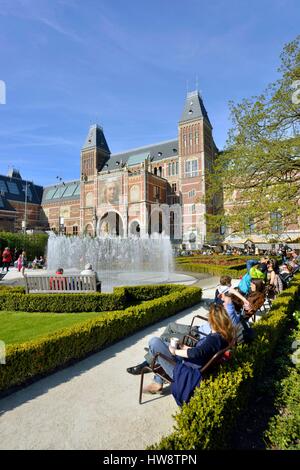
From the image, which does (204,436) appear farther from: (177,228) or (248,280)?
(177,228)

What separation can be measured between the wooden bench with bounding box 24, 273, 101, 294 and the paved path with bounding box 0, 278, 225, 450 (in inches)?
169

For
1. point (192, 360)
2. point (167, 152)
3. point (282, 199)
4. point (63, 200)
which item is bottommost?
point (192, 360)

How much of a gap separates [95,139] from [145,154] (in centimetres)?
1119

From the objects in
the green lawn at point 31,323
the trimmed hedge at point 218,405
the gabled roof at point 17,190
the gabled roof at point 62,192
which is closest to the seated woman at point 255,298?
the trimmed hedge at point 218,405

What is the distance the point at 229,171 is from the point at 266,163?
1.30 metres

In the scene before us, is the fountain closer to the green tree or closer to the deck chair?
the green tree

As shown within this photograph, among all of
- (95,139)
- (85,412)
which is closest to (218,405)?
(85,412)

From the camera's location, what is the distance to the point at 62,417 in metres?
3.13

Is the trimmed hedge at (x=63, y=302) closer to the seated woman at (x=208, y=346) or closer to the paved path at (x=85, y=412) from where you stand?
the paved path at (x=85, y=412)

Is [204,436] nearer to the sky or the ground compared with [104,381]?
nearer to the sky

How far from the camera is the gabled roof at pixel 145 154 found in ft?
171

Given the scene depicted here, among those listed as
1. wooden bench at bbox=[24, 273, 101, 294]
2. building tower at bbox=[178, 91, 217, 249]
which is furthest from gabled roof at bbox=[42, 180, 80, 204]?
wooden bench at bbox=[24, 273, 101, 294]

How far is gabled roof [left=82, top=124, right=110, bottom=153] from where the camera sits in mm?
56906

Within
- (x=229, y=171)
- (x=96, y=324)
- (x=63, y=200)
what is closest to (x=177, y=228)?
(x=63, y=200)
